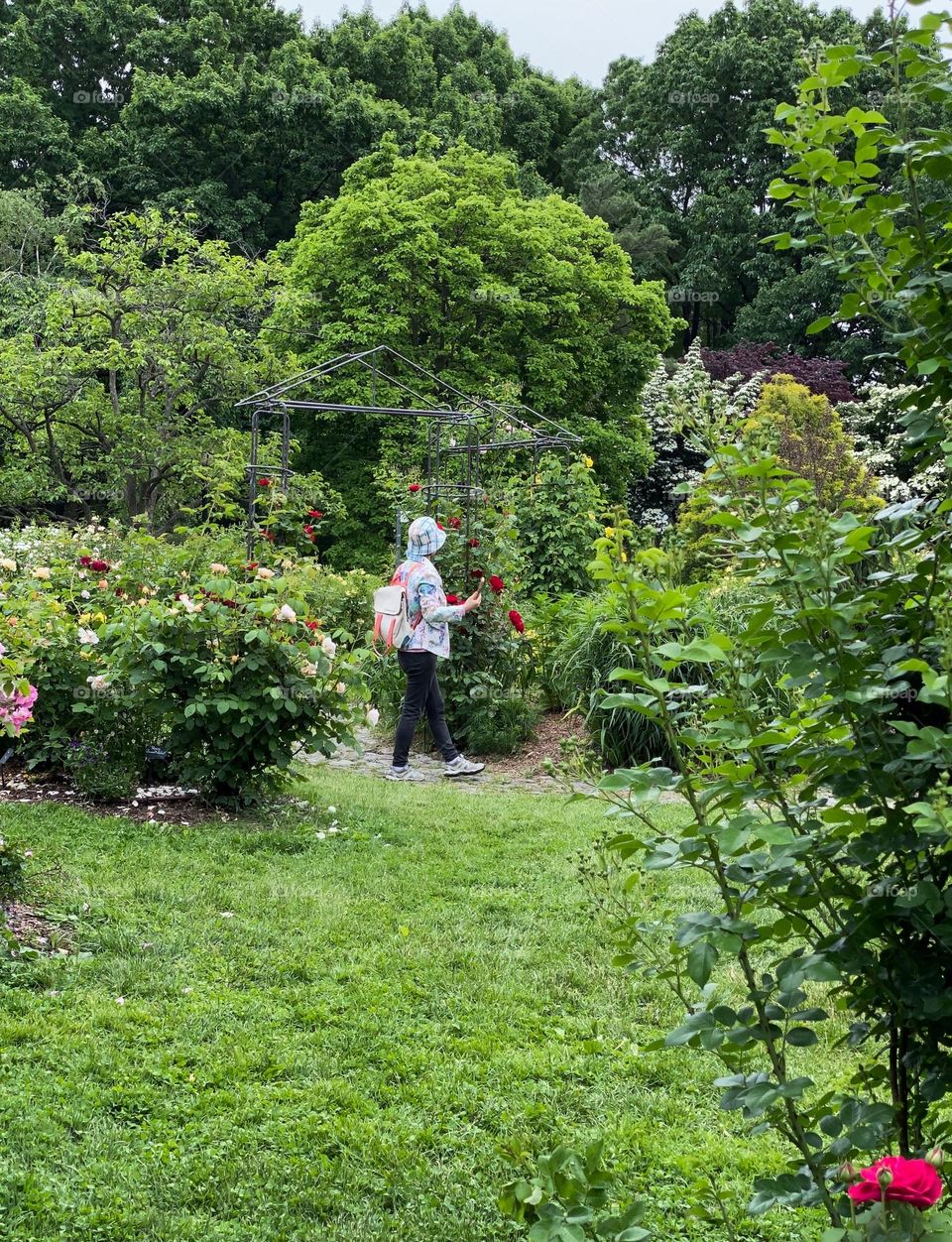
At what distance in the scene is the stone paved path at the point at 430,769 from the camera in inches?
313

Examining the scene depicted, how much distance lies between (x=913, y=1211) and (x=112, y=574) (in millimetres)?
6553

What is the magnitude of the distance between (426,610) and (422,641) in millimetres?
231

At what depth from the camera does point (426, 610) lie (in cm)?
786

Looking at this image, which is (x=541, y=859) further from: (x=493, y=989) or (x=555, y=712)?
(x=555, y=712)

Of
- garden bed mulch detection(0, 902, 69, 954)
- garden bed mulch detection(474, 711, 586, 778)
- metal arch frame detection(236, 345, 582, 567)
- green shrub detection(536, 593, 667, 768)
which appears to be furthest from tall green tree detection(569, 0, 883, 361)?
garden bed mulch detection(0, 902, 69, 954)

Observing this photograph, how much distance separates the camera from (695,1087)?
3213 millimetres

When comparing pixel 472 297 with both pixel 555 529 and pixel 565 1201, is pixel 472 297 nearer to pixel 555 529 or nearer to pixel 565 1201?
pixel 555 529

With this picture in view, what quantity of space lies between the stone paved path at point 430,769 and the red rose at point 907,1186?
20.8 feet

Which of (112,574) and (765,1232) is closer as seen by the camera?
(765,1232)

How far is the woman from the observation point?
790 centimetres

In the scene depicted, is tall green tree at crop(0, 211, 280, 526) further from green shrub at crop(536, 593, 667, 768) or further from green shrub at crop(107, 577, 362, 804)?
green shrub at crop(107, 577, 362, 804)

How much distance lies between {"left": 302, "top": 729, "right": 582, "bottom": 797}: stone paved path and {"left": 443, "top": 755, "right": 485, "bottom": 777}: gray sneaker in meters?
0.06

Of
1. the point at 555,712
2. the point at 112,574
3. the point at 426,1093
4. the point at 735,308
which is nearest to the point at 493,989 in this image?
the point at 426,1093

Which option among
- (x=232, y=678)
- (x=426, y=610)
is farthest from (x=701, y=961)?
(x=426, y=610)
